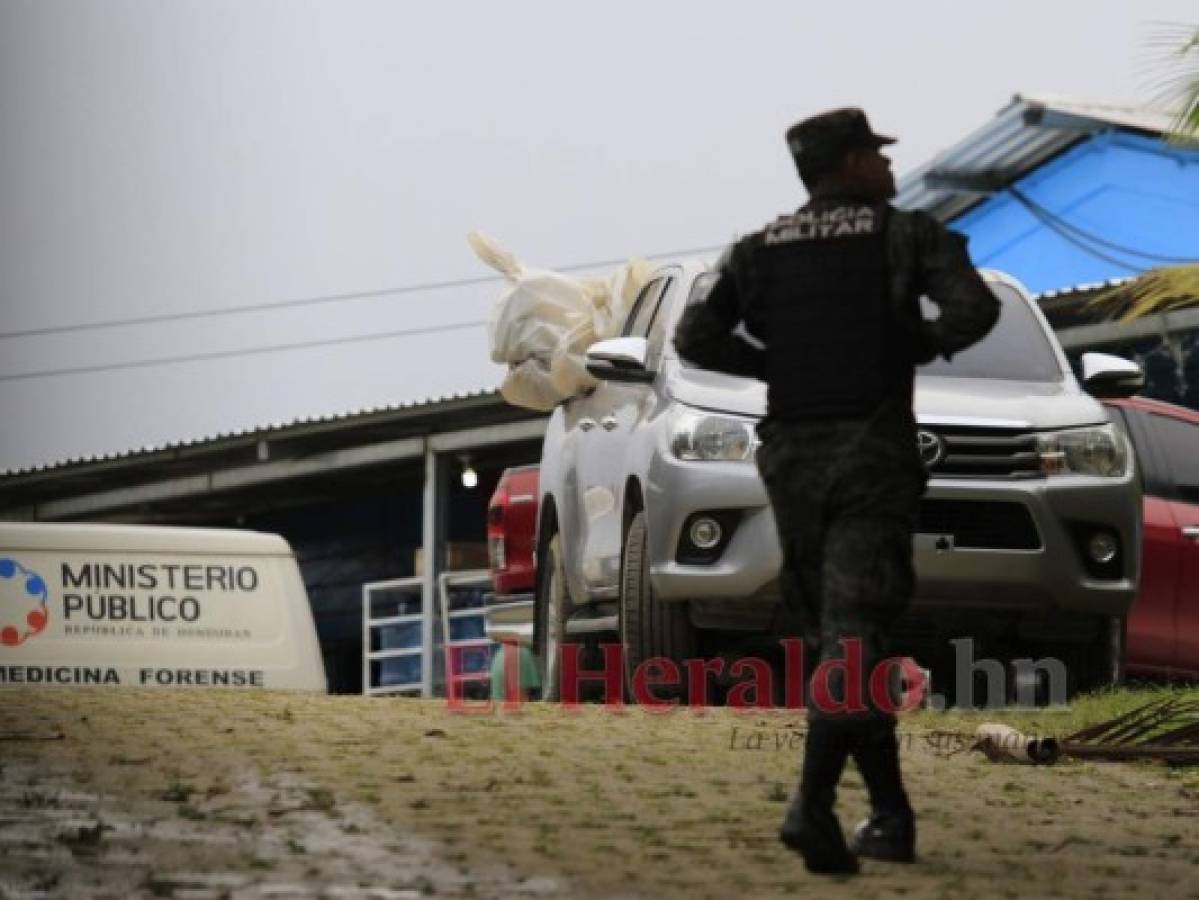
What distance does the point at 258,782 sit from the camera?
9.53 meters

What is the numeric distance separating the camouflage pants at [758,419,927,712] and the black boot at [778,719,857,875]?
22cm

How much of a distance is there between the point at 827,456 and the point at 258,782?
7.62ft

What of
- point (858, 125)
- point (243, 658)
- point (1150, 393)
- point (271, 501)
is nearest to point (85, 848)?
point (858, 125)

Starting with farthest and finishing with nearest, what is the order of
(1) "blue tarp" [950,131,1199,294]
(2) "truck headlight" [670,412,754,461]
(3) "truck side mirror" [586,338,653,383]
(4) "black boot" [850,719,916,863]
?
(1) "blue tarp" [950,131,1199,294] → (3) "truck side mirror" [586,338,653,383] → (2) "truck headlight" [670,412,754,461] → (4) "black boot" [850,719,916,863]

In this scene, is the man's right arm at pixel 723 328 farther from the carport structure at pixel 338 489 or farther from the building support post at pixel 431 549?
the building support post at pixel 431 549

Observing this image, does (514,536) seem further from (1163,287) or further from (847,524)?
(847,524)

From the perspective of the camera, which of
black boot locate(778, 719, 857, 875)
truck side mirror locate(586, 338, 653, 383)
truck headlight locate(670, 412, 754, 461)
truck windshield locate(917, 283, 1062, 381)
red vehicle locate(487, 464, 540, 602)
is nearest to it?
black boot locate(778, 719, 857, 875)

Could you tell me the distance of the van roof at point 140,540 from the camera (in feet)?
55.5

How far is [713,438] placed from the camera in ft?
44.2

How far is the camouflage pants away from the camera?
8.02m

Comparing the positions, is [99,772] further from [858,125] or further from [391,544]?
[391,544]

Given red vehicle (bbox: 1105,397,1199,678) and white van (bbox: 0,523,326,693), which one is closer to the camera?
red vehicle (bbox: 1105,397,1199,678)

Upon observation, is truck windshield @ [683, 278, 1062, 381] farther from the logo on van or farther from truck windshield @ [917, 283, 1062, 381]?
the logo on van

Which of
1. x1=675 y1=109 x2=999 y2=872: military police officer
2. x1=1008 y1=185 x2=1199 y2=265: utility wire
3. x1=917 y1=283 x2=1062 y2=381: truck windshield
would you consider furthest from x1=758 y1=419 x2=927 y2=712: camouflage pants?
x1=1008 y1=185 x2=1199 y2=265: utility wire
